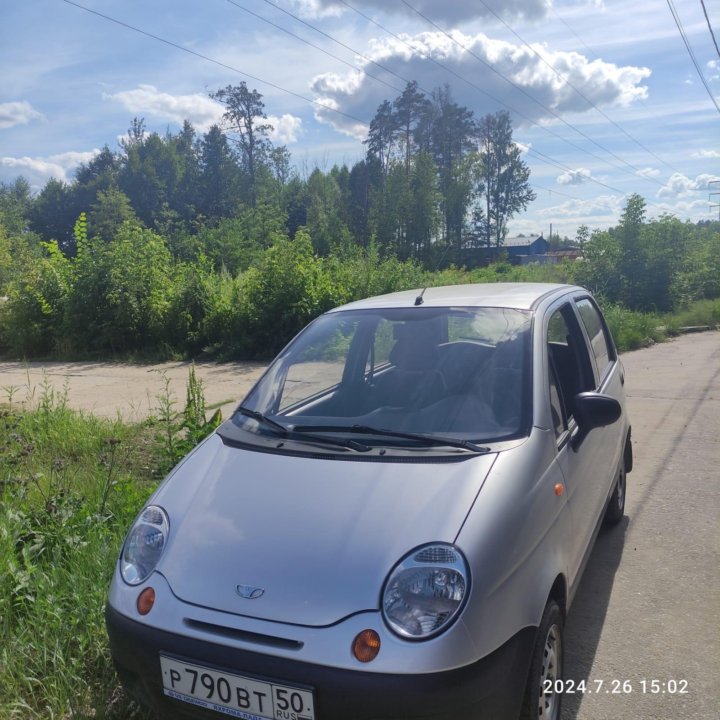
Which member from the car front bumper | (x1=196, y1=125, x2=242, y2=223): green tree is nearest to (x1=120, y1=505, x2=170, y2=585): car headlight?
the car front bumper

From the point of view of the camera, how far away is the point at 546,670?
8.30 feet

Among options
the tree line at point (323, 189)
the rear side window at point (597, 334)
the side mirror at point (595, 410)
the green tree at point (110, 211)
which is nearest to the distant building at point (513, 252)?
the tree line at point (323, 189)

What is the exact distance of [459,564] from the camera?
214 centimetres

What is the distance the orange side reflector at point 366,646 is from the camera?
1.99 metres

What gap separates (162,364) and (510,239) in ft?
279

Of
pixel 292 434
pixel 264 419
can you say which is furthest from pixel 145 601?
pixel 264 419

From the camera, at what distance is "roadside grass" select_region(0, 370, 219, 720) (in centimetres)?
284

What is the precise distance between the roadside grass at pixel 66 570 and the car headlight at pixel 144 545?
2.05 ft

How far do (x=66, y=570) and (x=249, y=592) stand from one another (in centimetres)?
192

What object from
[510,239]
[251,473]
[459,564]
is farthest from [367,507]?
[510,239]

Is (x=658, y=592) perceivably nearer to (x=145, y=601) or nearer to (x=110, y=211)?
(x=145, y=601)

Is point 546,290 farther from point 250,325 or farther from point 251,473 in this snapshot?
point 250,325

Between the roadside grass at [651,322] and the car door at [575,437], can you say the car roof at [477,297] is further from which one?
the roadside grass at [651,322]

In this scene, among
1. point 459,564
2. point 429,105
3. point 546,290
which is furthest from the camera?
point 429,105
